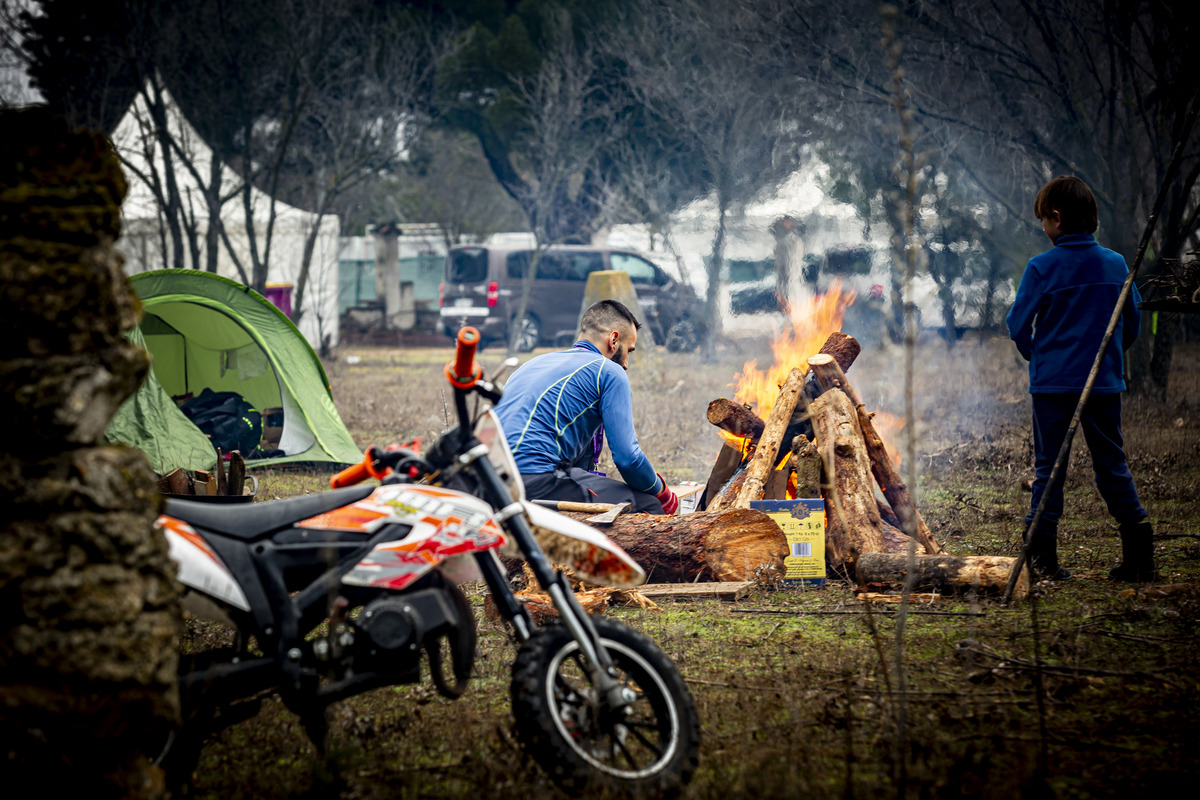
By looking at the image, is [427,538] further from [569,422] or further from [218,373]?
[218,373]

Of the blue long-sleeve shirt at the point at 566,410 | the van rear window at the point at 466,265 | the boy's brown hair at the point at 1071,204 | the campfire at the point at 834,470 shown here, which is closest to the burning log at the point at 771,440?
the campfire at the point at 834,470

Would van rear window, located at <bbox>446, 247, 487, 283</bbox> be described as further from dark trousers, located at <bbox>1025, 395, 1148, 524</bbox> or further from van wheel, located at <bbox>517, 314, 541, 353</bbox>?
dark trousers, located at <bbox>1025, 395, 1148, 524</bbox>

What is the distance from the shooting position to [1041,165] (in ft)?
42.3

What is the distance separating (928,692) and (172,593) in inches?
101

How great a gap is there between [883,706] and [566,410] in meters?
2.23

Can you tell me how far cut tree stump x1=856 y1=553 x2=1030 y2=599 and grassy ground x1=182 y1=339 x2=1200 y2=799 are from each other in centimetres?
12

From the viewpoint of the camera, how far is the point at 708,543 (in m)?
4.78

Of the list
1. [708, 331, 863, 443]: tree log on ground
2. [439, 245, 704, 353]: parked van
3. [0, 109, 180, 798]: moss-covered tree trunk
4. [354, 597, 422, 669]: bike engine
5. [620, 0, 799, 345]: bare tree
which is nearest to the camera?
[0, 109, 180, 798]: moss-covered tree trunk

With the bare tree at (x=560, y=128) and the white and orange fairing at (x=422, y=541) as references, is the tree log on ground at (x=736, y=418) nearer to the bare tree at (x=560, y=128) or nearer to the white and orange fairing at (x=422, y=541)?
the white and orange fairing at (x=422, y=541)

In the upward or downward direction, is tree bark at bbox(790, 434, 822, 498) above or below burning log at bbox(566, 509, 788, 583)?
above

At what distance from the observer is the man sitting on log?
4691 millimetres

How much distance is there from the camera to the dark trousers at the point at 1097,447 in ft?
14.7

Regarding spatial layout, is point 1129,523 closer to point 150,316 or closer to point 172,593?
point 172,593

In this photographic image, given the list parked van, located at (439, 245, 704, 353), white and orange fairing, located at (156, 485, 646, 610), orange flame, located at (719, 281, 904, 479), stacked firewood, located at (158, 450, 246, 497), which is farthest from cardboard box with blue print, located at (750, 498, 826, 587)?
parked van, located at (439, 245, 704, 353)
